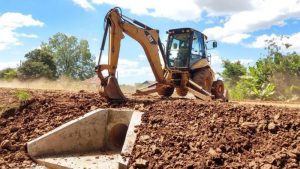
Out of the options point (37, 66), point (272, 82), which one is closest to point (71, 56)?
point (37, 66)

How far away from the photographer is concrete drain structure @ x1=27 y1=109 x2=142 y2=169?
7.96 m

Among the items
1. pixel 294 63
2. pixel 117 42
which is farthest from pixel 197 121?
pixel 294 63

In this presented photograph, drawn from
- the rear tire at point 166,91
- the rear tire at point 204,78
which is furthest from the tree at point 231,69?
the rear tire at point 166,91

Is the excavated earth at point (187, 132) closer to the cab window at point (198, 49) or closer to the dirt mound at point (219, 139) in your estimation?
the dirt mound at point (219, 139)

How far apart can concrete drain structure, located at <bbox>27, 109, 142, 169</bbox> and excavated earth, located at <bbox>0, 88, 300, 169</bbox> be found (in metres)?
0.25

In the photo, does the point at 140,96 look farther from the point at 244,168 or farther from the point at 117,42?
the point at 244,168

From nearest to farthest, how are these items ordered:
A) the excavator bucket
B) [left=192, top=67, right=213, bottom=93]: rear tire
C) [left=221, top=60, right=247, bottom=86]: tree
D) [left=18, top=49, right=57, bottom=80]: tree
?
the excavator bucket → [left=192, top=67, right=213, bottom=93]: rear tire → [left=18, top=49, right=57, bottom=80]: tree → [left=221, top=60, right=247, bottom=86]: tree

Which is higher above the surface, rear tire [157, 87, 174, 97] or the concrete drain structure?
rear tire [157, 87, 174, 97]

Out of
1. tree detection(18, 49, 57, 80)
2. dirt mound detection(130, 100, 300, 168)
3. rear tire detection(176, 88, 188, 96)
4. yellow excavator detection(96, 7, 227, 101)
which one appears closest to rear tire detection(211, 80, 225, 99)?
yellow excavator detection(96, 7, 227, 101)

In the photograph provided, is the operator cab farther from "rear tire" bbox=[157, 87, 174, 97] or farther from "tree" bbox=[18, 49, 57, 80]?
"tree" bbox=[18, 49, 57, 80]

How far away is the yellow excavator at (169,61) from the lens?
33.0 feet

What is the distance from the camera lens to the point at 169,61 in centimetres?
1315

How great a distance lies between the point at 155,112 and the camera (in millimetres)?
8750

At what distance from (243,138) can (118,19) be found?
5.11 metres
